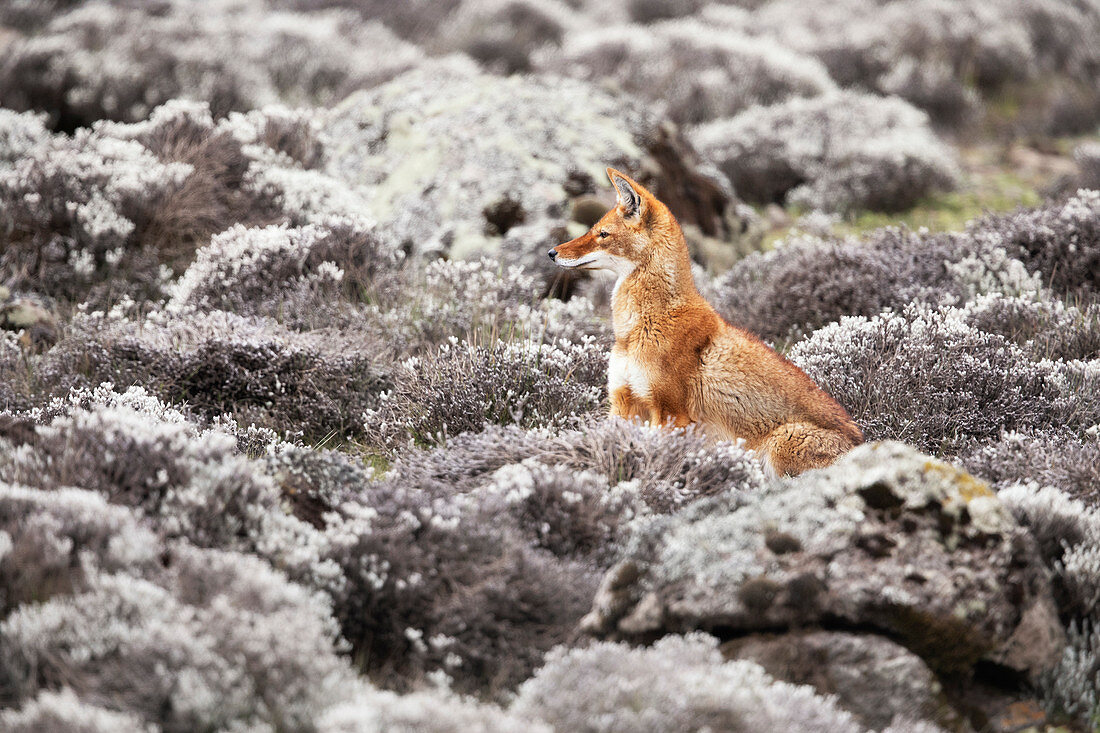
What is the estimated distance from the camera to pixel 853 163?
39.3 feet

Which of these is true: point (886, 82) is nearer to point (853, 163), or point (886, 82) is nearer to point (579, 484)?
point (853, 163)

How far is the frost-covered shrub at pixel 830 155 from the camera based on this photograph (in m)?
11.8

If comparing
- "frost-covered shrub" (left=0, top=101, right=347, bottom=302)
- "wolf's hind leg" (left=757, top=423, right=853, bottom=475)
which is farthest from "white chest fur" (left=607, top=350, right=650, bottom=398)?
"frost-covered shrub" (left=0, top=101, right=347, bottom=302)

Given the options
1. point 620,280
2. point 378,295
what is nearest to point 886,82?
point 378,295

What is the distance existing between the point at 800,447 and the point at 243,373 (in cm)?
343

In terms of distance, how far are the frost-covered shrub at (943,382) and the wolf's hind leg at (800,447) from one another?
103 cm

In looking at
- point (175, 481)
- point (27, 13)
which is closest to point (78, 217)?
point (175, 481)

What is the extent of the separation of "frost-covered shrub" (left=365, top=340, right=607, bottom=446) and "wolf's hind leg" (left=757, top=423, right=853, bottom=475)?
1144 mm

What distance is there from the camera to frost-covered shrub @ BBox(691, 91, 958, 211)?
463 inches

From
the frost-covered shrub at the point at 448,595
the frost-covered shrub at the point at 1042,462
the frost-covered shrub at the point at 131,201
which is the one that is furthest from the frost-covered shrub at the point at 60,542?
the frost-covered shrub at the point at 131,201

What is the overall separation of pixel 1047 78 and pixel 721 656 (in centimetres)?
1902

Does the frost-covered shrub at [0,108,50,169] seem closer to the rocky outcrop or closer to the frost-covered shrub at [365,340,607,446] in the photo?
the frost-covered shrub at [365,340,607,446]

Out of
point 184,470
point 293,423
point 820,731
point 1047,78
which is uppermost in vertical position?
point 184,470

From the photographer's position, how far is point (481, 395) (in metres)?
5.40
